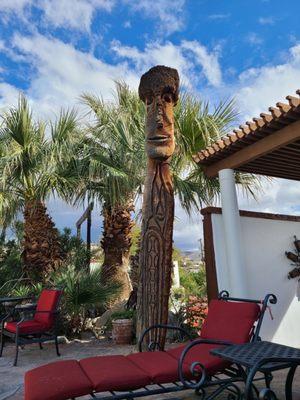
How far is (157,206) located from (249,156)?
1592 millimetres

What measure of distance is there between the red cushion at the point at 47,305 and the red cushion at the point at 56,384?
316 cm

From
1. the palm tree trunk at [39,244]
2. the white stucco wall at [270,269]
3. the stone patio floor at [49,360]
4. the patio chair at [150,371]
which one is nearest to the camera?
the patio chair at [150,371]

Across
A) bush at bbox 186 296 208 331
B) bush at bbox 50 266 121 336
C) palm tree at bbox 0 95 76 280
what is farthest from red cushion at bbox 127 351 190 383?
palm tree at bbox 0 95 76 280

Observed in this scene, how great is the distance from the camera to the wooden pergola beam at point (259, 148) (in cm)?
439

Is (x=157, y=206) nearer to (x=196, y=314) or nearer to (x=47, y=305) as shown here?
(x=47, y=305)

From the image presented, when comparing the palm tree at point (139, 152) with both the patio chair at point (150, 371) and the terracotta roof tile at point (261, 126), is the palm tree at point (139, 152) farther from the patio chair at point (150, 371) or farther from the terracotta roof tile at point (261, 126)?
the patio chair at point (150, 371)

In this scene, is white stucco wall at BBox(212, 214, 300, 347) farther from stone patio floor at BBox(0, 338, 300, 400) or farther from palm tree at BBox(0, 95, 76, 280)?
palm tree at BBox(0, 95, 76, 280)

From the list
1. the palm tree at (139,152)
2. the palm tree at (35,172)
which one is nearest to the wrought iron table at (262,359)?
the palm tree at (139,152)

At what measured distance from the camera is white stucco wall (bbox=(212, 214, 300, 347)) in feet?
17.8

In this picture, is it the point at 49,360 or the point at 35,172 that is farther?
the point at 35,172

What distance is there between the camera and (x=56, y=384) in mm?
2371

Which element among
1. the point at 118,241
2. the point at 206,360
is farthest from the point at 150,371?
the point at 118,241

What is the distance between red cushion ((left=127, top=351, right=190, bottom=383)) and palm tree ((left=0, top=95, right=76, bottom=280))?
5081 millimetres

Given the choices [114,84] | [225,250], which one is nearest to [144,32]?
[114,84]
